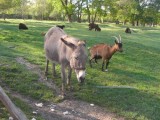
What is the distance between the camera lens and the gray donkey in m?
7.99

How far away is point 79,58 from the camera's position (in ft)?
26.3

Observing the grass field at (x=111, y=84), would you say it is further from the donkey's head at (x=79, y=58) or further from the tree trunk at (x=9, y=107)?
the donkey's head at (x=79, y=58)

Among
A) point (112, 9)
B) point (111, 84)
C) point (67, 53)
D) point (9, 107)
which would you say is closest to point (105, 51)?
point (111, 84)

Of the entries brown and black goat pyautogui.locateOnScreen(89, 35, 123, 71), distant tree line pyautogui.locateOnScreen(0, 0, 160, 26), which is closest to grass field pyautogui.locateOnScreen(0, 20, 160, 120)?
brown and black goat pyautogui.locateOnScreen(89, 35, 123, 71)

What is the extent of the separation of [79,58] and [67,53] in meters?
0.78

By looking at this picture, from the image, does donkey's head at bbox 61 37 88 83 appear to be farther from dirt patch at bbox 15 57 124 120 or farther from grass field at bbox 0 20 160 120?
grass field at bbox 0 20 160 120

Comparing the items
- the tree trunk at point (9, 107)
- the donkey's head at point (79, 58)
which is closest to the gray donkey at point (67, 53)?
the donkey's head at point (79, 58)

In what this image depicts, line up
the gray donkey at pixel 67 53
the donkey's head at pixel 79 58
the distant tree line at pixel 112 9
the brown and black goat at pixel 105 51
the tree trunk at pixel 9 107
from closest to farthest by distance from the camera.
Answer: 1. the tree trunk at pixel 9 107
2. the donkey's head at pixel 79 58
3. the gray donkey at pixel 67 53
4. the brown and black goat at pixel 105 51
5. the distant tree line at pixel 112 9

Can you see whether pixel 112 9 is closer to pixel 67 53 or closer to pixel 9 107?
pixel 67 53

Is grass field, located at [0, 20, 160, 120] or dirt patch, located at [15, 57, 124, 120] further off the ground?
grass field, located at [0, 20, 160, 120]

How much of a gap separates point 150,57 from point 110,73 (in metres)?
5.71

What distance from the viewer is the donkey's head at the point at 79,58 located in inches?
310

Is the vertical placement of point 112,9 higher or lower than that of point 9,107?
higher

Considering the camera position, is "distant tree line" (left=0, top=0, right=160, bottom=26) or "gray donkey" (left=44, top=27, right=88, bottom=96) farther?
"distant tree line" (left=0, top=0, right=160, bottom=26)
